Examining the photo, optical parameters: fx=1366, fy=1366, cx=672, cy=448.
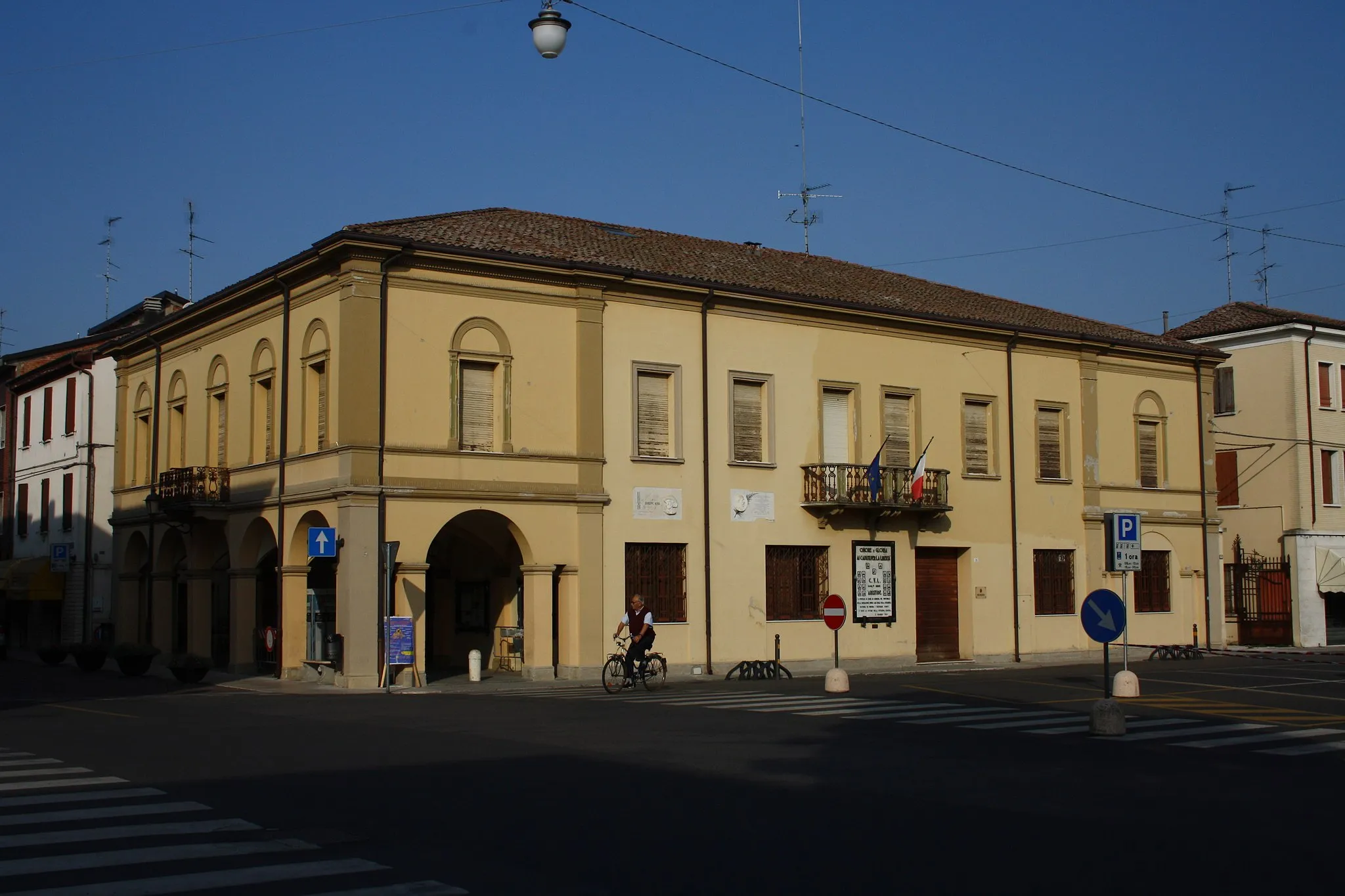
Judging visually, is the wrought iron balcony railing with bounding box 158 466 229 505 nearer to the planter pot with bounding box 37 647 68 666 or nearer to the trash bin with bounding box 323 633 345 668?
the trash bin with bounding box 323 633 345 668

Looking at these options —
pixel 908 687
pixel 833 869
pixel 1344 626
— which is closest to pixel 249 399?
pixel 908 687

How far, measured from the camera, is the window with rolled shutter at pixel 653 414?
1187 inches

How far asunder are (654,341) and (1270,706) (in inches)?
586

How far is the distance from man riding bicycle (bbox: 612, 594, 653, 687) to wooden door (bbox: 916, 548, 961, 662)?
1144 centimetres

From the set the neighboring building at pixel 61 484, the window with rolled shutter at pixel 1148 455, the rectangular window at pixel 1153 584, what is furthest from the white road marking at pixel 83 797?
the window with rolled shutter at pixel 1148 455

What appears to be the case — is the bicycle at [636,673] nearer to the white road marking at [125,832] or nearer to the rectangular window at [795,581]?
the rectangular window at [795,581]

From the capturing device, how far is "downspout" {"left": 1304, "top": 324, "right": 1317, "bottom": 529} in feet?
146

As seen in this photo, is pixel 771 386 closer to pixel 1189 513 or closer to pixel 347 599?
pixel 347 599

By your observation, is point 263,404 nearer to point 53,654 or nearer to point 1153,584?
point 53,654

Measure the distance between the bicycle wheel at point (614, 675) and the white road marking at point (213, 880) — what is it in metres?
16.7

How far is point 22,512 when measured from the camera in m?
50.6

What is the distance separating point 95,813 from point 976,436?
2898 centimetres

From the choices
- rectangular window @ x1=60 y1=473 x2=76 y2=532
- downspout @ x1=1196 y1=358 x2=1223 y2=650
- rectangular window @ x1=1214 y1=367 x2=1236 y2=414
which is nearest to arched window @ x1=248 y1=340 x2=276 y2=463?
rectangular window @ x1=60 y1=473 x2=76 y2=532

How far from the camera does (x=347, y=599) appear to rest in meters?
26.3
